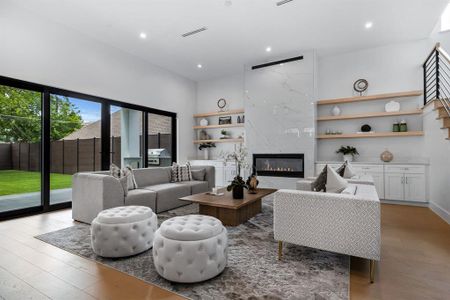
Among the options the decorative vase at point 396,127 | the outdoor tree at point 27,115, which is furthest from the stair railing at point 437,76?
the outdoor tree at point 27,115

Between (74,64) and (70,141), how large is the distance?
1.51m

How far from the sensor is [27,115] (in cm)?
404

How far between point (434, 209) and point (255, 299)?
430cm

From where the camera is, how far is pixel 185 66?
647cm

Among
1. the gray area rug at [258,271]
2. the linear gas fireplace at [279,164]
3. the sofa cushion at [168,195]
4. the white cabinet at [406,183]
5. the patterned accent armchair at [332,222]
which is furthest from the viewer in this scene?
the linear gas fireplace at [279,164]

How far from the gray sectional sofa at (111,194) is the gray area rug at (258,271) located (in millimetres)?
506

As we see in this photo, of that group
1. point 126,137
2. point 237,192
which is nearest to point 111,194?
point 237,192

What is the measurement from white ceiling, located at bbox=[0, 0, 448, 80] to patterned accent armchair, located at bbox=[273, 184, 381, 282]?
3.23 m

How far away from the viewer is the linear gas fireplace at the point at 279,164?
5.70 m

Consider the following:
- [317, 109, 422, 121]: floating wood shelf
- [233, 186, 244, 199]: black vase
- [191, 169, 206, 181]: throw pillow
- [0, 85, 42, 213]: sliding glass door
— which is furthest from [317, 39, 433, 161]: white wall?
[0, 85, 42, 213]: sliding glass door

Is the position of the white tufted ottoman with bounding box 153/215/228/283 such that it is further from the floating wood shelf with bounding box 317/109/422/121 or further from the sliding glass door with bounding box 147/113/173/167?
the sliding glass door with bounding box 147/113/173/167

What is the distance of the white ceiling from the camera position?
3.75m

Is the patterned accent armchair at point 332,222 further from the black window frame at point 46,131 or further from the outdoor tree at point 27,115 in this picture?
the outdoor tree at point 27,115

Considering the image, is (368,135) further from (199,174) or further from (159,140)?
(159,140)
